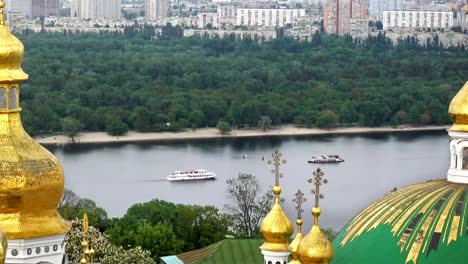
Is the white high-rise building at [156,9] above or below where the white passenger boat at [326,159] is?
above

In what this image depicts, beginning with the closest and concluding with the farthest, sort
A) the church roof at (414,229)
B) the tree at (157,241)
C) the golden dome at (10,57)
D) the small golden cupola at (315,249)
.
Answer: the golden dome at (10,57) → the small golden cupola at (315,249) → the church roof at (414,229) → the tree at (157,241)

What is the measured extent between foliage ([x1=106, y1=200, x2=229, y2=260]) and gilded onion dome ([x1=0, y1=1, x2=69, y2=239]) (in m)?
8.36

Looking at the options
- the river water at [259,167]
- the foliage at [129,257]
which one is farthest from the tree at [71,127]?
the foliage at [129,257]

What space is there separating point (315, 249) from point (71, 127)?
95.7 ft

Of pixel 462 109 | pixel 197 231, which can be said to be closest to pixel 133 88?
pixel 197 231

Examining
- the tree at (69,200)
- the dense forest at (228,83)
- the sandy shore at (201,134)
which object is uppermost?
the tree at (69,200)

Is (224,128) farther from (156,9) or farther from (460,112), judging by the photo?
(156,9)

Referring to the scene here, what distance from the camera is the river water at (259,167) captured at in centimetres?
2650

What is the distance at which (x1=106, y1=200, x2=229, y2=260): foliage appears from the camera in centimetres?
1698

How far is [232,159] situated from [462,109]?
2438 centimetres

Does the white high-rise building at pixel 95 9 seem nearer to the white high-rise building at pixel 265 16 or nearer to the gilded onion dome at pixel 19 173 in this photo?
the white high-rise building at pixel 265 16

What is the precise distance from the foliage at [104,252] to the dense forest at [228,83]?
21328mm

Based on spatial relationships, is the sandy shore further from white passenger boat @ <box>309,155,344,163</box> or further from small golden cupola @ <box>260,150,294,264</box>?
small golden cupola @ <box>260,150,294,264</box>

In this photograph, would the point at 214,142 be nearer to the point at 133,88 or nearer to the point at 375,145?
the point at 375,145
